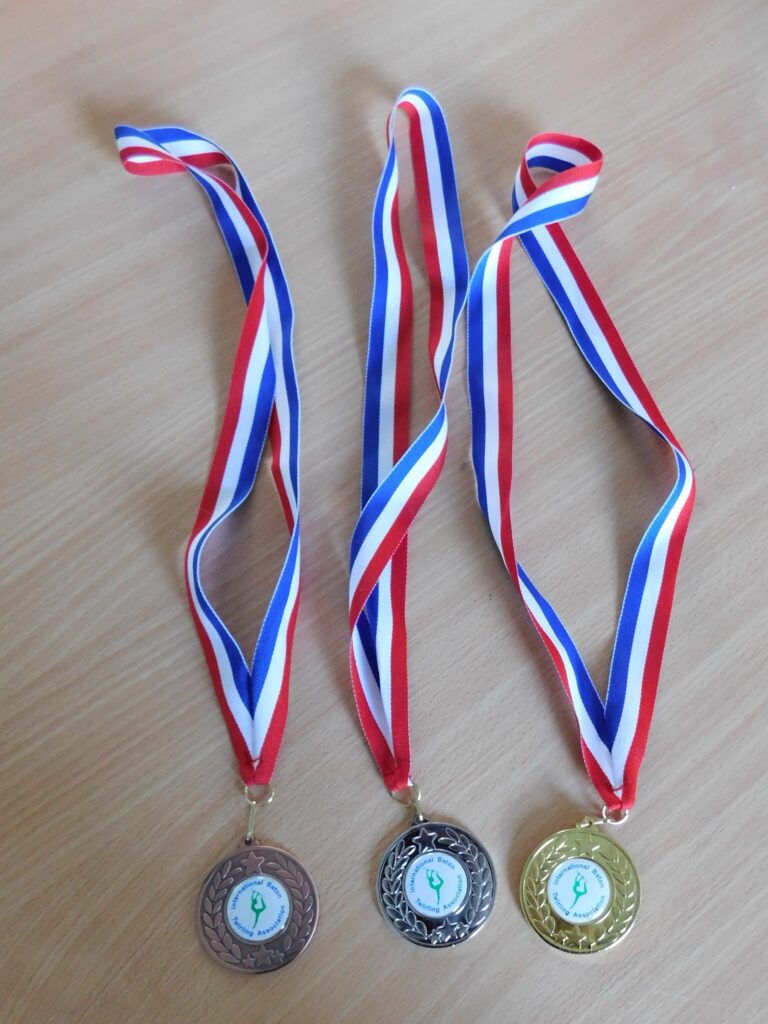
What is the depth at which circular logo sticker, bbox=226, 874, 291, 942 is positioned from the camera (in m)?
0.79

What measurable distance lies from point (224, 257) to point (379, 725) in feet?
1.84

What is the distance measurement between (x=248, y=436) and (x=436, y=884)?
0.47m

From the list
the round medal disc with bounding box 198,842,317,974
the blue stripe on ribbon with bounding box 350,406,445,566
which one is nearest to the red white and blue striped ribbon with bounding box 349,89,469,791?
the blue stripe on ribbon with bounding box 350,406,445,566

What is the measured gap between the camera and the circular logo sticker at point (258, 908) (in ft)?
2.61

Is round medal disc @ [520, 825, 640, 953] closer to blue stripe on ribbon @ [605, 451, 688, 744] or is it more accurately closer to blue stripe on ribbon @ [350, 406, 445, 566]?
blue stripe on ribbon @ [605, 451, 688, 744]

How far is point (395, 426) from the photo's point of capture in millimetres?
1017

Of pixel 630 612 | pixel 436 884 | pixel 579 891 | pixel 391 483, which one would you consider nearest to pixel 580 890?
pixel 579 891

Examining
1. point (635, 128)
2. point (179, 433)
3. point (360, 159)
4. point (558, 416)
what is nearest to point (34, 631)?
point (179, 433)

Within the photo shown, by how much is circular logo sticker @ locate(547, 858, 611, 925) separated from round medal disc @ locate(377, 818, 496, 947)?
2.0 inches

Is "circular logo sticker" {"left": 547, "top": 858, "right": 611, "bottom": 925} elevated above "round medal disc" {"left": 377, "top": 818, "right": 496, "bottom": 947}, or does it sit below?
below

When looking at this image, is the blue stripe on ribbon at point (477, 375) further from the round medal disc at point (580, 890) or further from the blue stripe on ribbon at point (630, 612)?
the round medal disc at point (580, 890)

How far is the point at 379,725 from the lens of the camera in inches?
34.3

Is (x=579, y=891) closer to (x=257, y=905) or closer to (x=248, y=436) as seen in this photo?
(x=257, y=905)

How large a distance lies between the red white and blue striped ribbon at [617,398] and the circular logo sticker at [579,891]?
0.06 m
